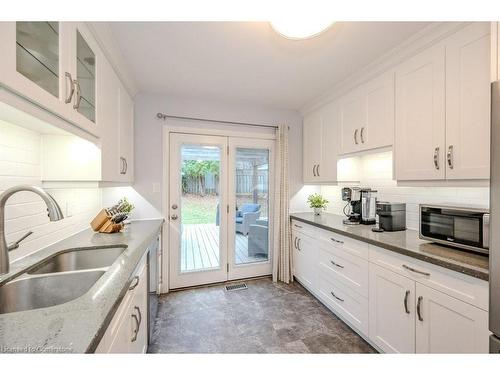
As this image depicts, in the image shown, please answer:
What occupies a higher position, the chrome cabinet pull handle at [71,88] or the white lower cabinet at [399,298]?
the chrome cabinet pull handle at [71,88]

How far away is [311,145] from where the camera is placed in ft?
9.48

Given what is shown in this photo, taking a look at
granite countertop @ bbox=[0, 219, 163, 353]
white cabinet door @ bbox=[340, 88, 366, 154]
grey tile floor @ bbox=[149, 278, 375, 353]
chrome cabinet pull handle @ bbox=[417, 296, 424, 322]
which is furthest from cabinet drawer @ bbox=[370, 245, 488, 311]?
granite countertop @ bbox=[0, 219, 163, 353]

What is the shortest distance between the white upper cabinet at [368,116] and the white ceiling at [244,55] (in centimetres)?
23

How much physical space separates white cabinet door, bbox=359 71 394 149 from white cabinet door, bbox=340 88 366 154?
46 mm

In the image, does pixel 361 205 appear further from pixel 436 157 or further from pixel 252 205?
pixel 252 205

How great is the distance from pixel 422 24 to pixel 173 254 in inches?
123

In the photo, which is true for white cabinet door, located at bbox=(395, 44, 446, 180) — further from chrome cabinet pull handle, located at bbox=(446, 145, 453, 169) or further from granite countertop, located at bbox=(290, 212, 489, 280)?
granite countertop, located at bbox=(290, 212, 489, 280)

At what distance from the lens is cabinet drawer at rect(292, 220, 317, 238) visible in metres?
2.43

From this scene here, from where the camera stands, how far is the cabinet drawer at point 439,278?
104cm

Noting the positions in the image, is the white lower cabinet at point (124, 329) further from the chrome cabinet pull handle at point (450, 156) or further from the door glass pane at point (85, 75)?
the chrome cabinet pull handle at point (450, 156)

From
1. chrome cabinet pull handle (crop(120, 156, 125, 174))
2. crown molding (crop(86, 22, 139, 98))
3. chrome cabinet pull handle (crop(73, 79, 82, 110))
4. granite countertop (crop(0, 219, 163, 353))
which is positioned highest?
crown molding (crop(86, 22, 139, 98))

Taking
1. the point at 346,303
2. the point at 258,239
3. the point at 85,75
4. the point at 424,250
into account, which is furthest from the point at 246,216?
the point at 85,75

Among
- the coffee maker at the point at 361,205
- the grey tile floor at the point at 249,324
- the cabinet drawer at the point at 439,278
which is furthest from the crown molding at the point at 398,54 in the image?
the grey tile floor at the point at 249,324
